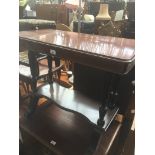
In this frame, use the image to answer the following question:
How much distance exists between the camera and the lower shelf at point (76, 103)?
3.03 feet

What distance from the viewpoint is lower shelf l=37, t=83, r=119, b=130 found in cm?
92

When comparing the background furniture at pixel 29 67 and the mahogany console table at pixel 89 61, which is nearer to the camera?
the mahogany console table at pixel 89 61

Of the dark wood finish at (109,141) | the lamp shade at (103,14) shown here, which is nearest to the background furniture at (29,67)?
the dark wood finish at (109,141)

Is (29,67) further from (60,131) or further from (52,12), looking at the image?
(52,12)

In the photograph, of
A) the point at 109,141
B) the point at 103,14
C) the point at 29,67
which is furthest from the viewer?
the point at 103,14

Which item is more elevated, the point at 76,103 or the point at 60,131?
the point at 76,103

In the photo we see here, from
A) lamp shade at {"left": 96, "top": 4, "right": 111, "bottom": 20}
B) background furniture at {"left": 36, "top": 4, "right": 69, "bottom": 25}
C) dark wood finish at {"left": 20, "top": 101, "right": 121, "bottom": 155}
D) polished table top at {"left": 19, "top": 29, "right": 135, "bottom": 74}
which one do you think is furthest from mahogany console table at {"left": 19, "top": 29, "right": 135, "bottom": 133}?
background furniture at {"left": 36, "top": 4, "right": 69, "bottom": 25}

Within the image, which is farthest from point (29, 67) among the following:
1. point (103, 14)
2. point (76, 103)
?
point (103, 14)

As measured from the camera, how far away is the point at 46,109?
119 cm

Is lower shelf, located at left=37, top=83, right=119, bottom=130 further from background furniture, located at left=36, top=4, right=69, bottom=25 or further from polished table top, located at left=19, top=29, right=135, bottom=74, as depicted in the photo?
background furniture, located at left=36, top=4, right=69, bottom=25

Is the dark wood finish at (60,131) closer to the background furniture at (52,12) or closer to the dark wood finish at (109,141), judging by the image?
the dark wood finish at (109,141)

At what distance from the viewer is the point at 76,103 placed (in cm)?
101
